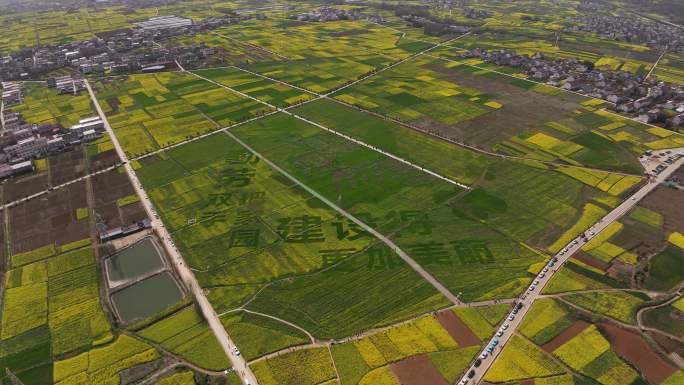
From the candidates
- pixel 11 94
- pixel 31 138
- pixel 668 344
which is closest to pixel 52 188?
pixel 31 138

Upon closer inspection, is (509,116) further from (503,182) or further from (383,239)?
(383,239)

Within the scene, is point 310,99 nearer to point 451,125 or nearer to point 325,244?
point 451,125

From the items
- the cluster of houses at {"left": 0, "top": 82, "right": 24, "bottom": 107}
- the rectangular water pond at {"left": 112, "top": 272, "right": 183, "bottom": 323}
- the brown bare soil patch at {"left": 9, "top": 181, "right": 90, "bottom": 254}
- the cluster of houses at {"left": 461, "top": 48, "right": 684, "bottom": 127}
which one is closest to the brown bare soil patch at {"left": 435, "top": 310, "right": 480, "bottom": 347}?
the rectangular water pond at {"left": 112, "top": 272, "right": 183, "bottom": 323}

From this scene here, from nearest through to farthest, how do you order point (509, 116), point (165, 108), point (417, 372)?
point (417, 372), point (509, 116), point (165, 108)

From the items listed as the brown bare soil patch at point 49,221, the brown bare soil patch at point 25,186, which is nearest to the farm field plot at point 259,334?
the brown bare soil patch at point 49,221

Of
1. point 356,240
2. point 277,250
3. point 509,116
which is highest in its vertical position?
point 509,116

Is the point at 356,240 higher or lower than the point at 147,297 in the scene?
higher

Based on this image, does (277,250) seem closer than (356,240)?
Yes
